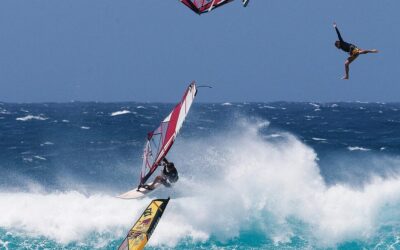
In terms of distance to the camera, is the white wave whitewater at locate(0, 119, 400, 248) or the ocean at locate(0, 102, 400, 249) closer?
the ocean at locate(0, 102, 400, 249)

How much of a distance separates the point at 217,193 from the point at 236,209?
2.34m

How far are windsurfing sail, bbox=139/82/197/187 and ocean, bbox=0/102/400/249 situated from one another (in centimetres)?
824

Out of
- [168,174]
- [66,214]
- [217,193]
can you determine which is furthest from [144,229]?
[217,193]

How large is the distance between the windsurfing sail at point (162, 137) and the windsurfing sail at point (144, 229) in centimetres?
115

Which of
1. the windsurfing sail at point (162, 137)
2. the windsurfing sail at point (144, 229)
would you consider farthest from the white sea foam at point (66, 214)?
the windsurfing sail at point (144, 229)

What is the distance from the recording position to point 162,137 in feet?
69.2

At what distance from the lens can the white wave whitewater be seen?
29375 mm

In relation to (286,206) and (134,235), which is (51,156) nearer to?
(286,206)

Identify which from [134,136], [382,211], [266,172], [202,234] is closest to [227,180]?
[266,172]

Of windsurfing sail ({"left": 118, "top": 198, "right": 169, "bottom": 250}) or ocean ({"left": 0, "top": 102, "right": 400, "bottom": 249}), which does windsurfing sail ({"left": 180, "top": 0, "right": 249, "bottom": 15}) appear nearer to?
windsurfing sail ({"left": 118, "top": 198, "right": 169, "bottom": 250})

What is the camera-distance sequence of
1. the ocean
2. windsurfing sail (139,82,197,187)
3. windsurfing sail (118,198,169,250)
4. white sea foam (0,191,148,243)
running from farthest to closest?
white sea foam (0,191,148,243)
the ocean
windsurfing sail (139,82,197,187)
windsurfing sail (118,198,169,250)

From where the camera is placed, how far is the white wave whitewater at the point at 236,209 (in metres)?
29.4

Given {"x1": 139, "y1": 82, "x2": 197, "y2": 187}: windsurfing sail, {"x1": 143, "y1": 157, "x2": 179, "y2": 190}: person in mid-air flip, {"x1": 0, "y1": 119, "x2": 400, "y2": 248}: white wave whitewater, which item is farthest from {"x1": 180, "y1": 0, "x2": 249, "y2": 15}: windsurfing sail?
{"x1": 0, "y1": 119, "x2": 400, "y2": 248}: white wave whitewater

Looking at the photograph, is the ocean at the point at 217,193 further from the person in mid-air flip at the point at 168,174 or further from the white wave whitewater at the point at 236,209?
the person in mid-air flip at the point at 168,174
